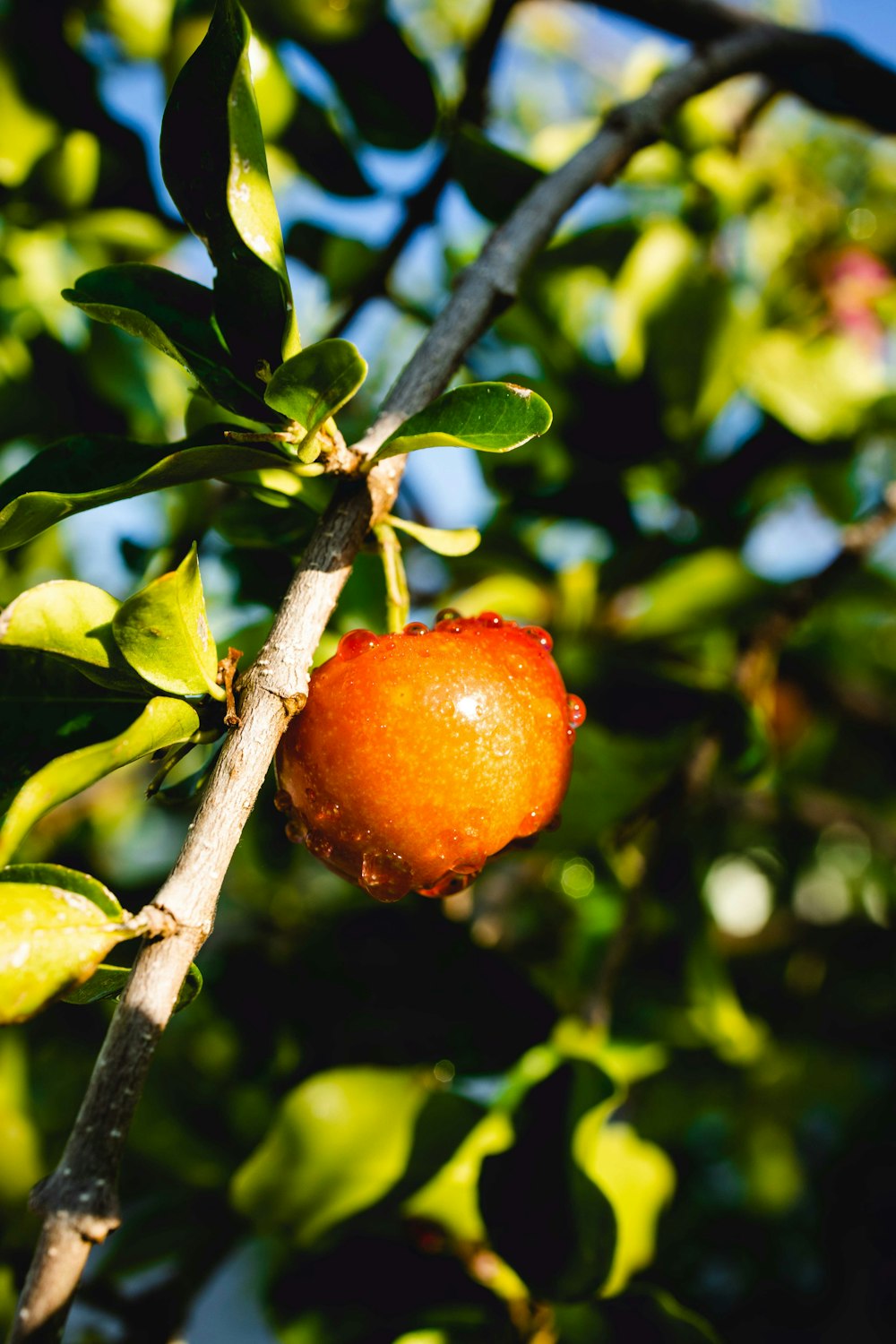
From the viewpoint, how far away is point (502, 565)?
1100 mm

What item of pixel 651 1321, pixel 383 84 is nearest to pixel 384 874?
pixel 651 1321

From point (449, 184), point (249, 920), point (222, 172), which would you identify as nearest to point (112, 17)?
point (449, 184)

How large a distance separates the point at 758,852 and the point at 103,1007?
124 centimetres

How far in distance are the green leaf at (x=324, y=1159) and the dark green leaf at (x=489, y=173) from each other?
77cm

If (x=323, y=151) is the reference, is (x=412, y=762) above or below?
below

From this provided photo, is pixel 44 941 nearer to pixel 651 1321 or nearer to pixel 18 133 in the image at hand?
pixel 651 1321

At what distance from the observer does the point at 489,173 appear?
2.66ft

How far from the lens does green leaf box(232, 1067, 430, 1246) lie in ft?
2.45

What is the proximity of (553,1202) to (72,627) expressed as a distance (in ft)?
1.81

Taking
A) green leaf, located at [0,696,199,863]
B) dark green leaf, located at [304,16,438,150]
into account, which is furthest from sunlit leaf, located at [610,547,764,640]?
green leaf, located at [0,696,199,863]

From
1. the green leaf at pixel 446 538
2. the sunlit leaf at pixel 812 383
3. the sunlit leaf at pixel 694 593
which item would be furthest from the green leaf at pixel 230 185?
the sunlit leaf at pixel 812 383

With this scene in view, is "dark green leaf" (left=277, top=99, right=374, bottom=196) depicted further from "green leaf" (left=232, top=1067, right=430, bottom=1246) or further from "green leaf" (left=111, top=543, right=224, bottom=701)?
"green leaf" (left=232, top=1067, right=430, bottom=1246)

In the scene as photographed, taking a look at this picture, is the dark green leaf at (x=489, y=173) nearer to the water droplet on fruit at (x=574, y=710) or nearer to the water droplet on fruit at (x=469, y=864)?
the water droplet on fruit at (x=574, y=710)

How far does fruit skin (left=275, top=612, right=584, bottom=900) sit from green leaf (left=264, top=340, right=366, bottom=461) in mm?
125
